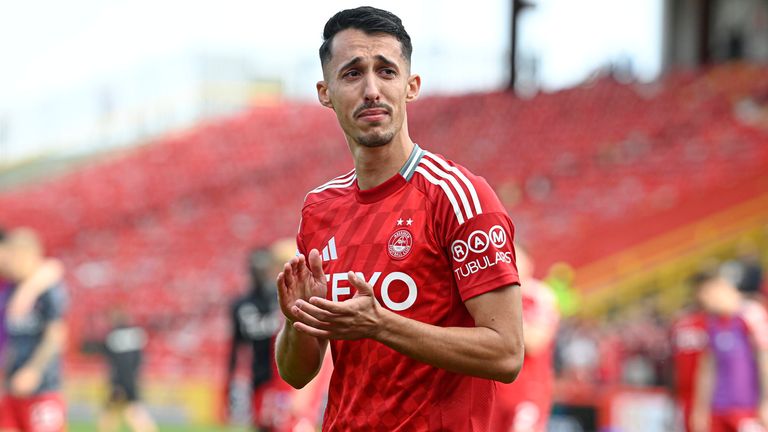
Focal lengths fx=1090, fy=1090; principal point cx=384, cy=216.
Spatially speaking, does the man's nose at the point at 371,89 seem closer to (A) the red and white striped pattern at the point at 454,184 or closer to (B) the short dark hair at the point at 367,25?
(B) the short dark hair at the point at 367,25

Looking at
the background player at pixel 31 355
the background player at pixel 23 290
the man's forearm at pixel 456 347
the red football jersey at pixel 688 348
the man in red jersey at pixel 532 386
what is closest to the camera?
the man's forearm at pixel 456 347

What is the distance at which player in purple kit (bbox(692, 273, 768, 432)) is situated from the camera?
8688 millimetres

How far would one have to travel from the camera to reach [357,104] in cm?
277

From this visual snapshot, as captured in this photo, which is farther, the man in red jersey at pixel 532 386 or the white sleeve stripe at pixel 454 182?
the man in red jersey at pixel 532 386

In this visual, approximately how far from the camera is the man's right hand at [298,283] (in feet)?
8.73

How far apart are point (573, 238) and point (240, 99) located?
1669cm

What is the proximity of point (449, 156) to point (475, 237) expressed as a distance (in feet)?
74.8

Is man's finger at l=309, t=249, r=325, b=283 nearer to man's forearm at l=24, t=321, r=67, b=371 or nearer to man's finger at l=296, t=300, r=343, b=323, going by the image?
man's finger at l=296, t=300, r=343, b=323

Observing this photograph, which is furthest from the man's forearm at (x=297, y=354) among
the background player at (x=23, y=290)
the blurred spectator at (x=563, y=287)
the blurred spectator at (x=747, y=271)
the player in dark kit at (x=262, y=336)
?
the blurred spectator at (x=563, y=287)

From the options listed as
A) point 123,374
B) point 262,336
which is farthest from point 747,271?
point 123,374

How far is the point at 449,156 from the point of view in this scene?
25359 millimetres

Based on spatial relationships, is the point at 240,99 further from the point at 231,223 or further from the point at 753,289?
the point at 753,289

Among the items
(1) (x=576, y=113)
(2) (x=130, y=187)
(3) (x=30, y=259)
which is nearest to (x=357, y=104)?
(3) (x=30, y=259)

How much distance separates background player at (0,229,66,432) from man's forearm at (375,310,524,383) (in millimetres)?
5871
